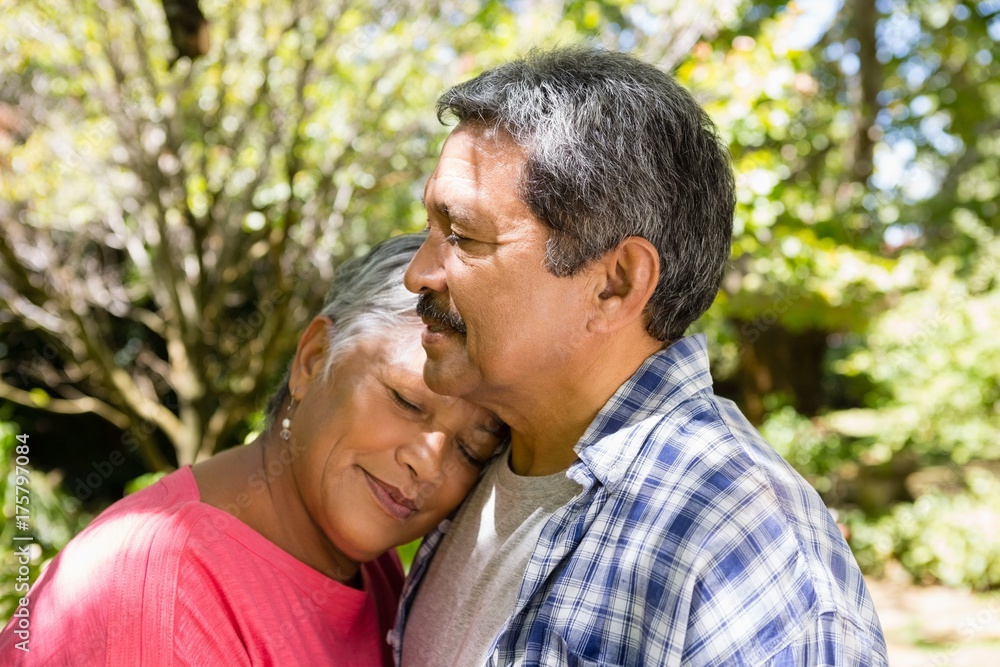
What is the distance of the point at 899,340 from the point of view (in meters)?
7.96

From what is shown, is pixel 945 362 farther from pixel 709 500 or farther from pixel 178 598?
pixel 178 598

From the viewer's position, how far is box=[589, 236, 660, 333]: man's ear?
1.44 metres

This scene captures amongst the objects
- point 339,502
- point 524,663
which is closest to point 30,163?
point 339,502

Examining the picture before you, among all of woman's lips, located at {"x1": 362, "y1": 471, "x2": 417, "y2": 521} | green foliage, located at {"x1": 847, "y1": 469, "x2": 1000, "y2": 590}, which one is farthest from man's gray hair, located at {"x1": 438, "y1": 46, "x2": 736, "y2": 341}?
green foliage, located at {"x1": 847, "y1": 469, "x2": 1000, "y2": 590}

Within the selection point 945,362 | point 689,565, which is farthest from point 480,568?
point 945,362

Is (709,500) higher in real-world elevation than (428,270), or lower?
lower

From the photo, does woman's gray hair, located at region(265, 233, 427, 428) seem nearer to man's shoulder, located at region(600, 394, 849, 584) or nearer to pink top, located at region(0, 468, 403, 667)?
pink top, located at region(0, 468, 403, 667)

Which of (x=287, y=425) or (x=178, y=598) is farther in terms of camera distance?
(x=287, y=425)

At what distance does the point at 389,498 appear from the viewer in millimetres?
1698

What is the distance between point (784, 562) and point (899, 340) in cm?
746

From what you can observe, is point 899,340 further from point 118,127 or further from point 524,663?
point 524,663

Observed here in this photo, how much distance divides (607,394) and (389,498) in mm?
477

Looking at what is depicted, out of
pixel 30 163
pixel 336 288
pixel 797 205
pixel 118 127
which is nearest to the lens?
pixel 336 288

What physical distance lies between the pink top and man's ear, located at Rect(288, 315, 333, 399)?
275 millimetres
